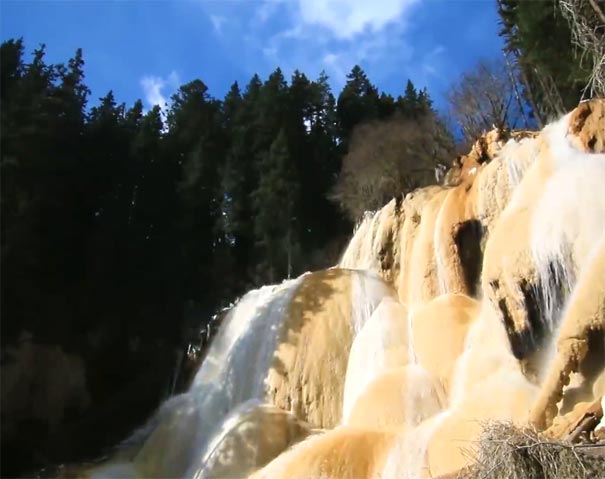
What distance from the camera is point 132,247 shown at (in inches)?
925

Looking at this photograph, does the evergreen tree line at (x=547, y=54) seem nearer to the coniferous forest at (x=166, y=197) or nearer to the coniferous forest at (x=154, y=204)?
the coniferous forest at (x=166, y=197)

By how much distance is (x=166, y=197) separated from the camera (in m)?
26.7

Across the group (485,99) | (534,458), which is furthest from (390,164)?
(534,458)

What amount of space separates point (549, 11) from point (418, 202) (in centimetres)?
602

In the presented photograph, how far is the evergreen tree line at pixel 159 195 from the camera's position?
1928cm

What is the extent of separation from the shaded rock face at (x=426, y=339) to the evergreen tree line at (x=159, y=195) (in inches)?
242

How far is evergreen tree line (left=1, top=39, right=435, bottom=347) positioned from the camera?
19281 mm

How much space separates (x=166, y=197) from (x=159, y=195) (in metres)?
0.37

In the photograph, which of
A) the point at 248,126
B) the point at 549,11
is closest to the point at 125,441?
the point at 549,11

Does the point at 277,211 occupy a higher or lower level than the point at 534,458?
higher

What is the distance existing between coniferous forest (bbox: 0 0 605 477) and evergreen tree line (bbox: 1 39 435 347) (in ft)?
0.24


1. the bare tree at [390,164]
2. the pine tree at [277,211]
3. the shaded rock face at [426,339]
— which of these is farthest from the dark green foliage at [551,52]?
the pine tree at [277,211]

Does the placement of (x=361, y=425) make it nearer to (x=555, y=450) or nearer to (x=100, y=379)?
(x=555, y=450)

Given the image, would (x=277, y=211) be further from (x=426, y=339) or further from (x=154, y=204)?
(x=426, y=339)
